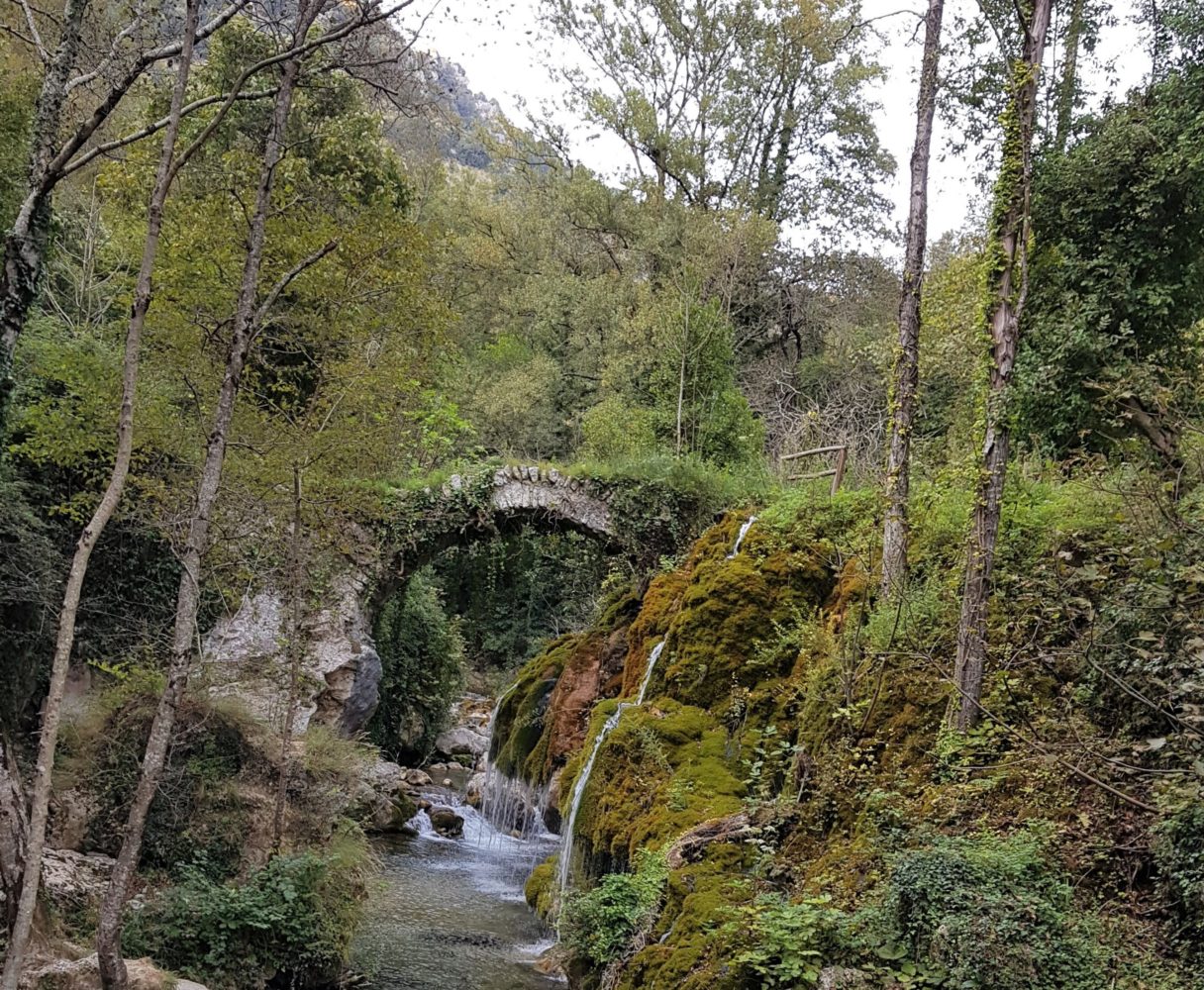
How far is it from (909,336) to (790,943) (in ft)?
17.0

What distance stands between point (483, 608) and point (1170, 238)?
850 inches

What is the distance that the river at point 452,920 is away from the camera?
7.06m

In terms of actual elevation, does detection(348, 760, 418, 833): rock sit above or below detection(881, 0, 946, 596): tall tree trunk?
below

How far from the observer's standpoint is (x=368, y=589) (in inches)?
495

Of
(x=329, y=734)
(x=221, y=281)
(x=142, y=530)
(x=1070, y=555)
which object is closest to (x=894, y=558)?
(x=1070, y=555)

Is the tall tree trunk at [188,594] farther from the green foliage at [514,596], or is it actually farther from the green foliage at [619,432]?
the green foliage at [514,596]

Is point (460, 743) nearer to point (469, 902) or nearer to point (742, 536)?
point (469, 902)

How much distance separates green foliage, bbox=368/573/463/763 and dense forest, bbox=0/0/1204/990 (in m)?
1.46

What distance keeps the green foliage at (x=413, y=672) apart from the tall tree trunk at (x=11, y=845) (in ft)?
33.7

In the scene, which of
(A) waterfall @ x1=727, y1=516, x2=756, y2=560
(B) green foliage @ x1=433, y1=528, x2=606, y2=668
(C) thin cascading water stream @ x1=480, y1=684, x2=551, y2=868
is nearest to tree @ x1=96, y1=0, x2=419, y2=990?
(A) waterfall @ x1=727, y1=516, x2=756, y2=560

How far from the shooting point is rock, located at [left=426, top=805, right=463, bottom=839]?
487 inches

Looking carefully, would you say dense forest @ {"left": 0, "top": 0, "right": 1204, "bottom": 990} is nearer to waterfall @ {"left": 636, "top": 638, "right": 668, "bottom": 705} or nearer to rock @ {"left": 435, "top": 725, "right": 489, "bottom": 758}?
waterfall @ {"left": 636, "top": 638, "right": 668, "bottom": 705}

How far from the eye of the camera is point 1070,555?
6.20 meters

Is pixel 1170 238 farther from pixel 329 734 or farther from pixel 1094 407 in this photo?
pixel 329 734
